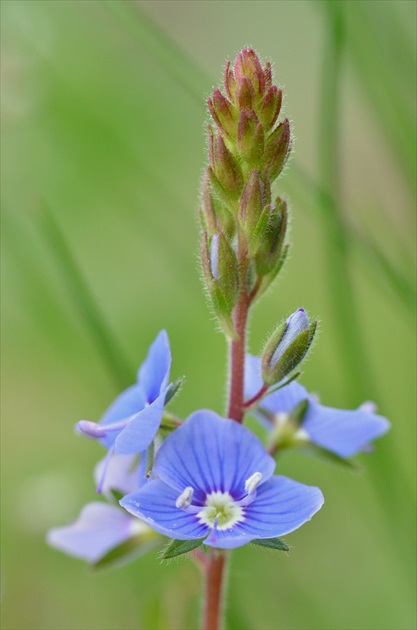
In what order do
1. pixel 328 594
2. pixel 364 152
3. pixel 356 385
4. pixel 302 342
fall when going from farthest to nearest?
pixel 364 152 < pixel 328 594 < pixel 356 385 < pixel 302 342

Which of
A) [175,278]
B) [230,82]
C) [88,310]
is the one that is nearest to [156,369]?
[230,82]

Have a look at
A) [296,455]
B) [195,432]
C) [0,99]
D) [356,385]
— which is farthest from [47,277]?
[195,432]

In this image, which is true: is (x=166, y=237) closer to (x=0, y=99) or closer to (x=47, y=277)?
(x=47, y=277)

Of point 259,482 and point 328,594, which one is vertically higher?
point 259,482

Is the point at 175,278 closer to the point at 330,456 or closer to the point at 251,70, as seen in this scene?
the point at 330,456

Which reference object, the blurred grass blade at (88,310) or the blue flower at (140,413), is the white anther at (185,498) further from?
the blurred grass blade at (88,310)

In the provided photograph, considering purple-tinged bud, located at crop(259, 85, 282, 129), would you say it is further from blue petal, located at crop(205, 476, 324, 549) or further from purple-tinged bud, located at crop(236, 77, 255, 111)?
blue petal, located at crop(205, 476, 324, 549)
